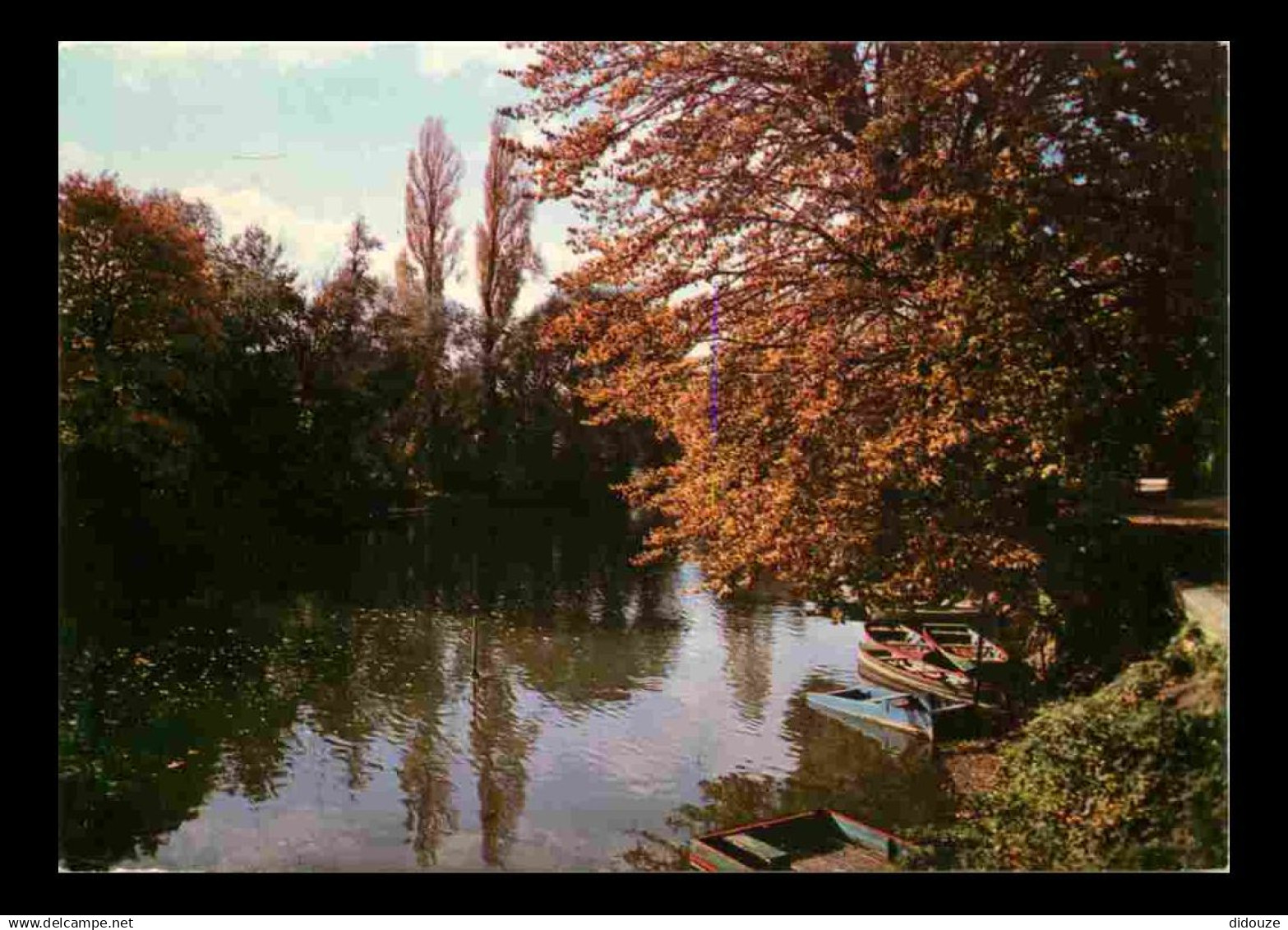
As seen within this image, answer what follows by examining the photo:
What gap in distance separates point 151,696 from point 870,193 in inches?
520

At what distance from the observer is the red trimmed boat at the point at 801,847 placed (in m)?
9.69

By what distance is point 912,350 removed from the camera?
37.4ft

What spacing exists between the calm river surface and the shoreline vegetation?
873 mm

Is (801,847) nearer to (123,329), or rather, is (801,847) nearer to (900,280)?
(900,280)

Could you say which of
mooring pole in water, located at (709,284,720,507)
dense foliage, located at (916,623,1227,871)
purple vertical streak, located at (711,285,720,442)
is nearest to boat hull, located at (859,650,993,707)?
dense foliage, located at (916,623,1227,871)

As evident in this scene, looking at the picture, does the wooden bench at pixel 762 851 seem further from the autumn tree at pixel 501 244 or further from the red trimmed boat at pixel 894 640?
the autumn tree at pixel 501 244

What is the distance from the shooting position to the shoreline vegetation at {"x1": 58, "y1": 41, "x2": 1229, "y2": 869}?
10.1m

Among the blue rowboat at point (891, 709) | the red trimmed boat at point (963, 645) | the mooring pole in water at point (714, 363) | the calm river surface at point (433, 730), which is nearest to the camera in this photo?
the calm river surface at point (433, 730)

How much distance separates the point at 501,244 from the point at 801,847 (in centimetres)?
1288

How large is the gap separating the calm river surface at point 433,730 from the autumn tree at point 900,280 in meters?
2.96

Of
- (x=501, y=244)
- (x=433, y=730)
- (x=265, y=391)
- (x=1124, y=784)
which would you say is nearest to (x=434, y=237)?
(x=501, y=244)

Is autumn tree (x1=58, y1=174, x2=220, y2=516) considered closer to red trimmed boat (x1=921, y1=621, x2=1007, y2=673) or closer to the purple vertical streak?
the purple vertical streak

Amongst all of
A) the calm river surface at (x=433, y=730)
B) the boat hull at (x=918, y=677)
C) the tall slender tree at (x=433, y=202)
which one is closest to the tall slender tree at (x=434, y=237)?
the tall slender tree at (x=433, y=202)
